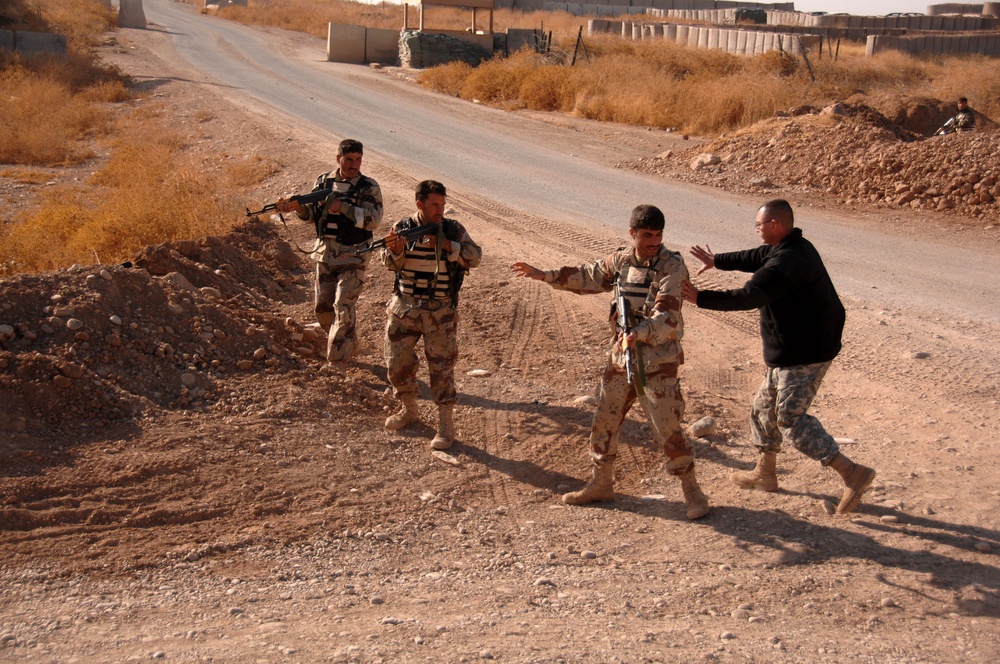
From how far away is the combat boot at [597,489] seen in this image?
5289 millimetres

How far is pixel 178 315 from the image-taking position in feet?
21.6

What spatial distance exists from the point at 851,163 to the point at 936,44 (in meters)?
22.2

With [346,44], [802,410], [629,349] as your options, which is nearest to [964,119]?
[802,410]

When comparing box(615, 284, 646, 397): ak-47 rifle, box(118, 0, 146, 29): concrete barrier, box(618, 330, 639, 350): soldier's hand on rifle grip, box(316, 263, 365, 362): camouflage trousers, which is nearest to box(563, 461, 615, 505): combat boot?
box(615, 284, 646, 397): ak-47 rifle

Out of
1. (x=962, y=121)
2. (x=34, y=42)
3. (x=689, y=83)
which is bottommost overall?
(x=962, y=121)

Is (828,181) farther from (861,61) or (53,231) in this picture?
(861,61)

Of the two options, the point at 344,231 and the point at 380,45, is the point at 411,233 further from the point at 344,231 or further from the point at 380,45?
the point at 380,45

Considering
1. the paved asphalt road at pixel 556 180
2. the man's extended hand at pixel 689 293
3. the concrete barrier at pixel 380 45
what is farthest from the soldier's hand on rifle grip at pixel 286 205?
the concrete barrier at pixel 380 45

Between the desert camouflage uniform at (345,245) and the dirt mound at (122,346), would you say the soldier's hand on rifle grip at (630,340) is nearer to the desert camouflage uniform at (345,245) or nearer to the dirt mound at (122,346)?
the desert camouflage uniform at (345,245)

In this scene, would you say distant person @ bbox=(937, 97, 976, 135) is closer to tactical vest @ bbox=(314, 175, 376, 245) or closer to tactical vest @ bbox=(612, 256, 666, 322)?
tactical vest @ bbox=(314, 175, 376, 245)

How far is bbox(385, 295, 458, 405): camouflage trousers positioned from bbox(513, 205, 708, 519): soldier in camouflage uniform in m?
0.94

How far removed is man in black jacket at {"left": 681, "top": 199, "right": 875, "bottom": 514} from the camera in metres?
4.63

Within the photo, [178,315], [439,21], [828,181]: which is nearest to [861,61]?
[828,181]

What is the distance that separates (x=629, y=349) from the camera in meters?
4.61
